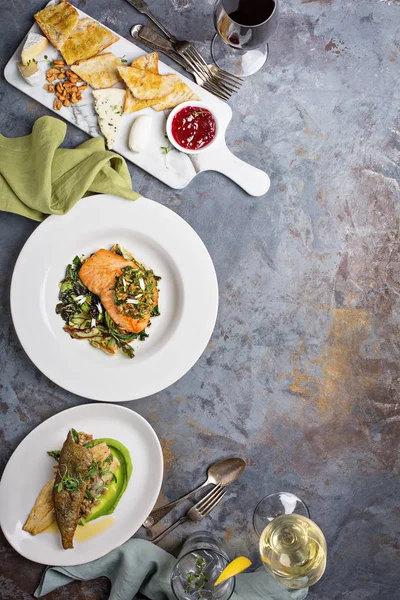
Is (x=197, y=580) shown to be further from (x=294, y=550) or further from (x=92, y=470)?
(x=92, y=470)

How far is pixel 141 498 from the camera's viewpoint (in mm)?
2809

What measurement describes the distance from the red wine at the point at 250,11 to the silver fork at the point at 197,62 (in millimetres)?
354

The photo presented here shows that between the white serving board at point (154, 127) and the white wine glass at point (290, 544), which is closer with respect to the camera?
the white wine glass at point (290, 544)

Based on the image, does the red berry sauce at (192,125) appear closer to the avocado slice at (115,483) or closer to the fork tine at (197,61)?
the fork tine at (197,61)

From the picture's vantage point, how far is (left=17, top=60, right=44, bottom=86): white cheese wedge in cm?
280

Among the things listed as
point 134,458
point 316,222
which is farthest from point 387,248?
point 134,458

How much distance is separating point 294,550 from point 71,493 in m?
1.08

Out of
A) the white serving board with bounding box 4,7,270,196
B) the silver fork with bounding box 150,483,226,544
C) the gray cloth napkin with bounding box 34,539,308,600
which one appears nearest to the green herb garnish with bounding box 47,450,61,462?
the gray cloth napkin with bounding box 34,539,308,600

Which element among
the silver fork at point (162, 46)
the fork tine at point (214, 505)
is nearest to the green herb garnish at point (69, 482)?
the fork tine at point (214, 505)

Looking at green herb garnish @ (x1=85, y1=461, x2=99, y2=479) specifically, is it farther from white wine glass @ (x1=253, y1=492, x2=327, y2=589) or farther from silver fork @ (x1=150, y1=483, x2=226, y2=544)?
white wine glass @ (x1=253, y1=492, x2=327, y2=589)

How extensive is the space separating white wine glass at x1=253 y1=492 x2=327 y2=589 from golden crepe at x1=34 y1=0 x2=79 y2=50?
2.48 m

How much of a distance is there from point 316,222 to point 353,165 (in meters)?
0.36

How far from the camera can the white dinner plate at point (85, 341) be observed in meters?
2.72

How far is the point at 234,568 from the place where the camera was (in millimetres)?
2674
